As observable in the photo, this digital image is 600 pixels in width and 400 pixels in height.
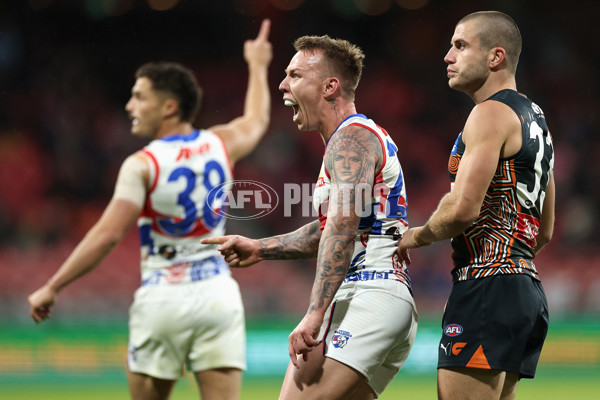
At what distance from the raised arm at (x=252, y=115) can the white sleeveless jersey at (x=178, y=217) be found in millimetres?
435

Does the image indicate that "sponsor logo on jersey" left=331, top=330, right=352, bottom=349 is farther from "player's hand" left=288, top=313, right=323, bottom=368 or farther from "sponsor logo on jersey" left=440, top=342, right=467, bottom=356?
"sponsor logo on jersey" left=440, top=342, right=467, bottom=356

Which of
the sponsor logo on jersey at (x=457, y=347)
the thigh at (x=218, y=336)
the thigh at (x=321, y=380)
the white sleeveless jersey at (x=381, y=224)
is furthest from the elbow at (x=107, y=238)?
the sponsor logo on jersey at (x=457, y=347)

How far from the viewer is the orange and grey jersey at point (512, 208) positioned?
11.0ft

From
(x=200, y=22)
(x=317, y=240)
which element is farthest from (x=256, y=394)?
(x=200, y=22)

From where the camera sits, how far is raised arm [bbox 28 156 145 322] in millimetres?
4637

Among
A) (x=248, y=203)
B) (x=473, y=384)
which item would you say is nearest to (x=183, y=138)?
(x=473, y=384)

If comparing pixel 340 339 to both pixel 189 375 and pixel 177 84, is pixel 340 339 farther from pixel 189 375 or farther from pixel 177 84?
pixel 189 375

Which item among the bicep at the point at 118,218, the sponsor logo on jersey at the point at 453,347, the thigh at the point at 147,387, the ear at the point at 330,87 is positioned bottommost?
the thigh at the point at 147,387

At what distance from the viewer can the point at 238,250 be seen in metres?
3.71

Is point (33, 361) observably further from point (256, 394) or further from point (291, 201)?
point (291, 201)

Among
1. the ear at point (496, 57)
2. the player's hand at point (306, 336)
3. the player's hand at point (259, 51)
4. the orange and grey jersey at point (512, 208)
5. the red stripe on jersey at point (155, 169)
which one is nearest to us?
the player's hand at point (306, 336)

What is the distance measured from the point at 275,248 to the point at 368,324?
2.38 feet

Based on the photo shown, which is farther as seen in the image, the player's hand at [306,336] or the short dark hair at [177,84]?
the short dark hair at [177,84]

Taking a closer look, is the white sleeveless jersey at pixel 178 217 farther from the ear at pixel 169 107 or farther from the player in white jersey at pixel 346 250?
the player in white jersey at pixel 346 250
